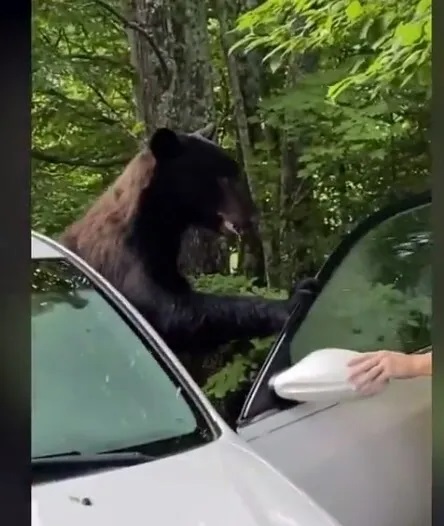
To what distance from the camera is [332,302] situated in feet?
5.96

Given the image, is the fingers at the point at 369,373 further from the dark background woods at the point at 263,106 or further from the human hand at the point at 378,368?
the dark background woods at the point at 263,106

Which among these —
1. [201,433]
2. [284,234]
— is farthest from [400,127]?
[201,433]

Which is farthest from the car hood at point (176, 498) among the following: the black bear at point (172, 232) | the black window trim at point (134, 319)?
the black bear at point (172, 232)

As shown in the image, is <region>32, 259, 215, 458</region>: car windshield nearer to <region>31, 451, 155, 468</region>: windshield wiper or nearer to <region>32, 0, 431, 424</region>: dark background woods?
<region>31, 451, 155, 468</region>: windshield wiper

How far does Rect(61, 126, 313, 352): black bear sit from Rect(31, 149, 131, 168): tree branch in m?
0.02

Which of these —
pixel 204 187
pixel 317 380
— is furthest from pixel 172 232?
pixel 317 380

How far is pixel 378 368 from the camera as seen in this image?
181 centimetres

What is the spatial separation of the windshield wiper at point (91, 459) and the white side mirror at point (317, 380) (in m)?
0.37

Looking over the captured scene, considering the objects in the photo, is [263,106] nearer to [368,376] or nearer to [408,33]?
[408,33]

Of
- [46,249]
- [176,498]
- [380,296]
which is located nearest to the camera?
[176,498]

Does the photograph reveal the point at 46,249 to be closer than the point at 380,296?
Yes

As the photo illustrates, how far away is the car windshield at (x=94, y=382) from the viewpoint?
1.54 metres

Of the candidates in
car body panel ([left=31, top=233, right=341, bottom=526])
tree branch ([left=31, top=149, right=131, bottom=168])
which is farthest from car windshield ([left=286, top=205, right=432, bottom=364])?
tree branch ([left=31, top=149, right=131, bottom=168])

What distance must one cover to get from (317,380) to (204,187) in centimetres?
46
